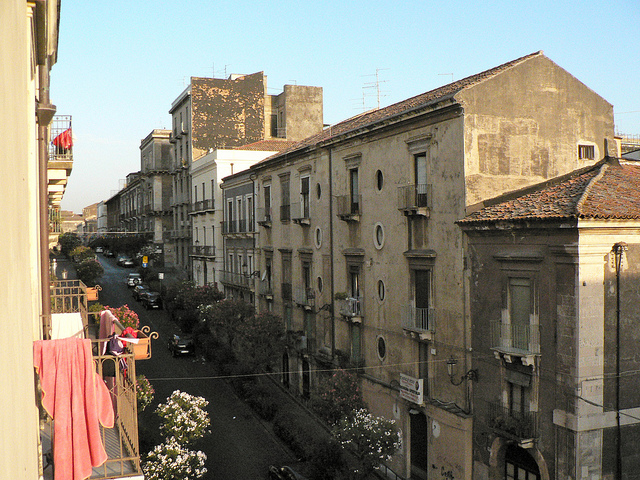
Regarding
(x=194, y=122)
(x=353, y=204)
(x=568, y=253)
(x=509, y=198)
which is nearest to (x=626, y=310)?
(x=568, y=253)

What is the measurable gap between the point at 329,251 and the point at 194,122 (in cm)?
2791

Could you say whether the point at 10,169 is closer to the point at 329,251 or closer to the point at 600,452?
the point at 600,452

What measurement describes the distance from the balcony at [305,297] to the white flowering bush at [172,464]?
437 inches

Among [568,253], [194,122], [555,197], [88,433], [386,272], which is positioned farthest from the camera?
[194,122]

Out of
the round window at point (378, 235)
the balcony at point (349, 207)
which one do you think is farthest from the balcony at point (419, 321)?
the balcony at point (349, 207)

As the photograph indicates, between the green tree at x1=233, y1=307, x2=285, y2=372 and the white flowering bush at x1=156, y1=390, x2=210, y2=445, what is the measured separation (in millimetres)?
7830

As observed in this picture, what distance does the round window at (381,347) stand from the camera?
2344 cm

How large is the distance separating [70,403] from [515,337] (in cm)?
1272

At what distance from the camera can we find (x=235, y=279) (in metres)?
40.9

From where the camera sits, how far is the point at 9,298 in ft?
9.07

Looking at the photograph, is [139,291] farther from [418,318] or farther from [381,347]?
[418,318]

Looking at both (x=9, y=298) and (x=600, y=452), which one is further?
(x=600, y=452)

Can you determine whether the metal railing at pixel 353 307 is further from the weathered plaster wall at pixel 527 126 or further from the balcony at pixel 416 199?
the weathered plaster wall at pixel 527 126

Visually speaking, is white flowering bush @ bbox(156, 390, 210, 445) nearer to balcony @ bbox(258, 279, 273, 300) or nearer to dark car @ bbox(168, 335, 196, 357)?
balcony @ bbox(258, 279, 273, 300)
